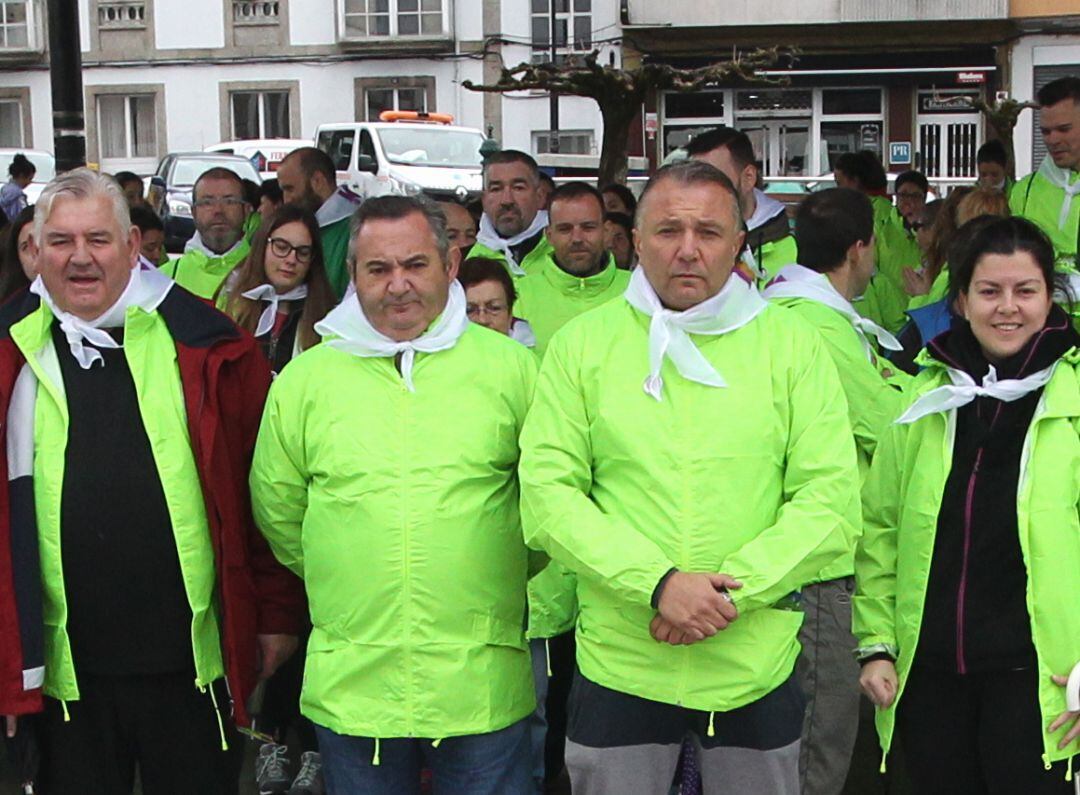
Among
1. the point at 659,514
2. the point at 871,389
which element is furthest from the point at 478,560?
the point at 871,389

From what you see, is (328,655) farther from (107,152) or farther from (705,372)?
(107,152)

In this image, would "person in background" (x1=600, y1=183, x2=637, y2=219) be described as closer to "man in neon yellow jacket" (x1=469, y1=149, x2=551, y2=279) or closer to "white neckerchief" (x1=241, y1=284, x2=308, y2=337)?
"man in neon yellow jacket" (x1=469, y1=149, x2=551, y2=279)

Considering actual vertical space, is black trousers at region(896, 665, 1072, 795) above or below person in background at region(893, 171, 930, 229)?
below

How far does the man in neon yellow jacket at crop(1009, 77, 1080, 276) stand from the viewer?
5.43 metres

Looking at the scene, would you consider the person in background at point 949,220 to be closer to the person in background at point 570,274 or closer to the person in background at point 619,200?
the person in background at point 570,274

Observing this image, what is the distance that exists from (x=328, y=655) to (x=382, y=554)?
0.27 meters

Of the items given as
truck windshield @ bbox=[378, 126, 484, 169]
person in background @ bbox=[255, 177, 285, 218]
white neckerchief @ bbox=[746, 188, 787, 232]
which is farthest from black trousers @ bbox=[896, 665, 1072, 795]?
truck windshield @ bbox=[378, 126, 484, 169]

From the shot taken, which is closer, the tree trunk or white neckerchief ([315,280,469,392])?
white neckerchief ([315,280,469,392])

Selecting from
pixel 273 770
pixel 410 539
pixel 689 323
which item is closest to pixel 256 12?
pixel 273 770

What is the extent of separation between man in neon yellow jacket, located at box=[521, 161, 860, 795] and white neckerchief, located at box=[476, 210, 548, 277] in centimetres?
343

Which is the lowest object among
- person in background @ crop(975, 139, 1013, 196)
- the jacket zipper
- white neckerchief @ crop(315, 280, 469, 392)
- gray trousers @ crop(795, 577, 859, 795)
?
gray trousers @ crop(795, 577, 859, 795)

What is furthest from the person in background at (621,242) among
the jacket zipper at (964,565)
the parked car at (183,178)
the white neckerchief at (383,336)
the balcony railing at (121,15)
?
the balcony railing at (121,15)

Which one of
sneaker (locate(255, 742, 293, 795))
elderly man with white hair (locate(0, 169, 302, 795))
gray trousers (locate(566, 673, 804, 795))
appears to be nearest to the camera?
gray trousers (locate(566, 673, 804, 795))

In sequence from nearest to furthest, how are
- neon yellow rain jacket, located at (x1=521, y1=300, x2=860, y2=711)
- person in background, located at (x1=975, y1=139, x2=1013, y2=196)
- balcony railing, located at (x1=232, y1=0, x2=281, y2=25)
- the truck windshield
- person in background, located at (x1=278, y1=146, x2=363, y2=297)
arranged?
1. neon yellow rain jacket, located at (x1=521, y1=300, x2=860, y2=711)
2. person in background, located at (x1=278, y1=146, x2=363, y2=297)
3. person in background, located at (x1=975, y1=139, x2=1013, y2=196)
4. the truck windshield
5. balcony railing, located at (x1=232, y1=0, x2=281, y2=25)
